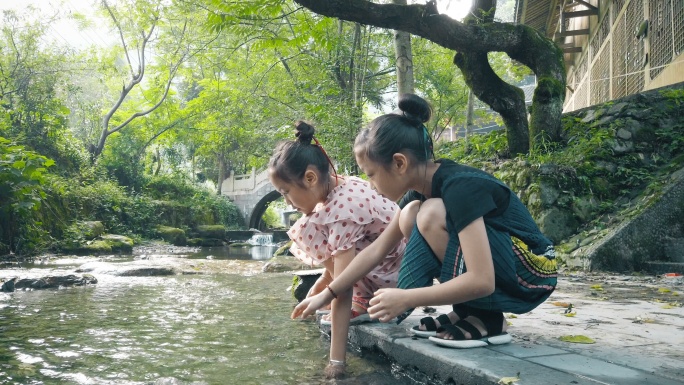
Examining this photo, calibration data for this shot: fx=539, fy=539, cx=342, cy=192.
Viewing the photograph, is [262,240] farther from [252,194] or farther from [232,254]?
[232,254]

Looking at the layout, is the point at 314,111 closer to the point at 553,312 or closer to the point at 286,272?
the point at 286,272

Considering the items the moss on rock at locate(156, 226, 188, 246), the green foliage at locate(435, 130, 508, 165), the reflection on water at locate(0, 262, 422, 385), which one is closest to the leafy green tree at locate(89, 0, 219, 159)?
the moss on rock at locate(156, 226, 188, 246)

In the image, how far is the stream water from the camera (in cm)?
216

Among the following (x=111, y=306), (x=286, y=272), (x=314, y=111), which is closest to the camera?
(x=111, y=306)

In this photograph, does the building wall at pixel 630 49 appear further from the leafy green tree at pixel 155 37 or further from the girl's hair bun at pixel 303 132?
the leafy green tree at pixel 155 37

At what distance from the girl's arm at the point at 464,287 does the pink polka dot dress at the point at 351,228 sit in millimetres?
607

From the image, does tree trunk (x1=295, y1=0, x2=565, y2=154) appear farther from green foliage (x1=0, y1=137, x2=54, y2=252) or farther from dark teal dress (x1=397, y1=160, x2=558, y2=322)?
green foliage (x1=0, y1=137, x2=54, y2=252)

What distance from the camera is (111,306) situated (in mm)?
4145

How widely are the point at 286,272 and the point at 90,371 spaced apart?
17.9ft

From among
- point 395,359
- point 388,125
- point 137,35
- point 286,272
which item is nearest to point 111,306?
point 395,359

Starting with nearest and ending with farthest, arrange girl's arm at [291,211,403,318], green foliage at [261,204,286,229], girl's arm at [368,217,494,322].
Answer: girl's arm at [368,217,494,322] < girl's arm at [291,211,403,318] < green foliage at [261,204,286,229]

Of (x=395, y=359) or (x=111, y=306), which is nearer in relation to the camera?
(x=395, y=359)

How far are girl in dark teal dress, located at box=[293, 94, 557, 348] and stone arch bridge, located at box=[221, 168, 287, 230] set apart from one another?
83.3ft

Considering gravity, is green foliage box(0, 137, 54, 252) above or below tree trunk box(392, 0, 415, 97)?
below
